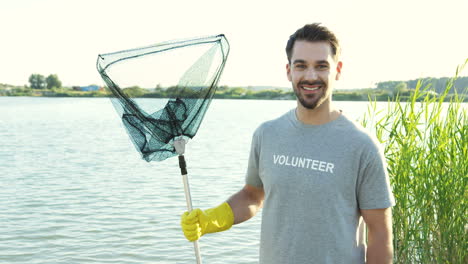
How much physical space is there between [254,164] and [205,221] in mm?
353

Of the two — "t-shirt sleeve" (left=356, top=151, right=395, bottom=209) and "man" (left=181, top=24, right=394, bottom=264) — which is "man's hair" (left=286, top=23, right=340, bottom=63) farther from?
"t-shirt sleeve" (left=356, top=151, right=395, bottom=209)

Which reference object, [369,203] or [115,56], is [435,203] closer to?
[369,203]

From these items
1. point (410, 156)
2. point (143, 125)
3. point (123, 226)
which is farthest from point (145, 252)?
point (143, 125)

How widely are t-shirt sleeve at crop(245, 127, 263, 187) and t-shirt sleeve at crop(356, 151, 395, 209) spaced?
1.69 ft

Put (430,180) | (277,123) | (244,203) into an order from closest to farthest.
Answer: (277,123), (244,203), (430,180)

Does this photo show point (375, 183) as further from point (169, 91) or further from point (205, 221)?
point (169, 91)

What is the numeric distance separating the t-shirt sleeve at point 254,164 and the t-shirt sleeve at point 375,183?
0.52 m

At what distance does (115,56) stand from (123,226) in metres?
6.78

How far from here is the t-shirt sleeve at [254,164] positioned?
2494 mm

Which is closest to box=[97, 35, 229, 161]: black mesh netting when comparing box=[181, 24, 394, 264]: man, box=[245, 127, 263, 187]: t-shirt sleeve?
box=[245, 127, 263, 187]: t-shirt sleeve

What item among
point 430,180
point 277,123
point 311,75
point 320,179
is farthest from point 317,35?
point 430,180

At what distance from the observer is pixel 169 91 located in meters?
2.90

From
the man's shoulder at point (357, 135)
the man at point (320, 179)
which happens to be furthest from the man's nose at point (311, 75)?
the man's shoulder at point (357, 135)

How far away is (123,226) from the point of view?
905 cm
